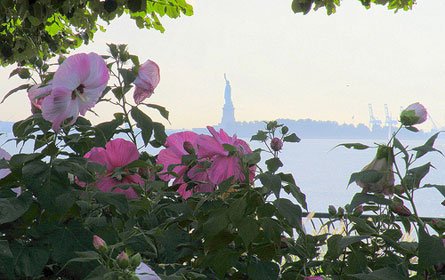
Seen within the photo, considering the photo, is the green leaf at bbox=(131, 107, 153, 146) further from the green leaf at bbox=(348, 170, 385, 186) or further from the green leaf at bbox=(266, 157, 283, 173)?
the green leaf at bbox=(348, 170, 385, 186)

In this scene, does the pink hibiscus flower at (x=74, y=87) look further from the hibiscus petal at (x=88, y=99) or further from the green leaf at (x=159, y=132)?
the green leaf at (x=159, y=132)

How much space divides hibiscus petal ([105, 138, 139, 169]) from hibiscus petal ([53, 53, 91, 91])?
0.21 m

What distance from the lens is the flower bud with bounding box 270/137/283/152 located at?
99 cm

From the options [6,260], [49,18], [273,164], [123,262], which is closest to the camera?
[123,262]

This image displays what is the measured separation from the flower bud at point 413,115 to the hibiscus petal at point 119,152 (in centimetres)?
49

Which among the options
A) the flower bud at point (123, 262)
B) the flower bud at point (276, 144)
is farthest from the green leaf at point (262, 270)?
the flower bud at point (123, 262)

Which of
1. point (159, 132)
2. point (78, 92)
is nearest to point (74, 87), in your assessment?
point (78, 92)

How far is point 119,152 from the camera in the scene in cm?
95

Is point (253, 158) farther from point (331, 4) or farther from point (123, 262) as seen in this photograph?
point (331, 4)

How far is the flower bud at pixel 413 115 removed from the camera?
81 cm

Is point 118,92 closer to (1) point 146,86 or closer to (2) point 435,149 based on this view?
(1) point 146,86

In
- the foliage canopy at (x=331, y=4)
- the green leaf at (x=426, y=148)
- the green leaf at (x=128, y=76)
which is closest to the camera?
the green leaf at (x=426, y=148)

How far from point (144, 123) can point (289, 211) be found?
0.33m

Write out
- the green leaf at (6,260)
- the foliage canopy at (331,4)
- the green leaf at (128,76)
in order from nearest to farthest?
the green leaf at (6,260)
the green leaf at (128,76)
the foliage canopy at (331,4)
